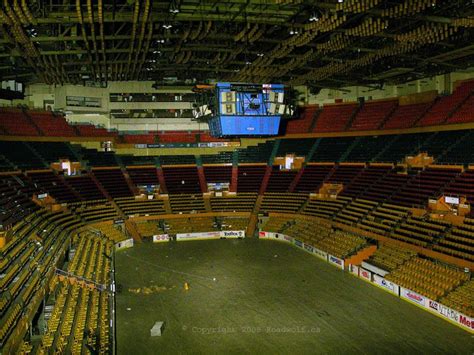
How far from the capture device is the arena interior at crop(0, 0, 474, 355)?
17.8 m

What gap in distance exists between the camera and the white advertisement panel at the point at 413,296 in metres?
19.9

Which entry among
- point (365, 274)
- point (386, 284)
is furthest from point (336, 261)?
point (386, 284)

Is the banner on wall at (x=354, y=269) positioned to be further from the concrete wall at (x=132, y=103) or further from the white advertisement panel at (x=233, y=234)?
the concrete wall at (x=132, y=103)

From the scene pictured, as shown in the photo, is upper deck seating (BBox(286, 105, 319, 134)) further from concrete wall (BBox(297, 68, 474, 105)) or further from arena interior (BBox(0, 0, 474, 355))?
concrete wall (BBox(297, 68, 474, 105))

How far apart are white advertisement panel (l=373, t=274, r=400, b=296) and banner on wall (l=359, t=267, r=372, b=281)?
1.39 ft

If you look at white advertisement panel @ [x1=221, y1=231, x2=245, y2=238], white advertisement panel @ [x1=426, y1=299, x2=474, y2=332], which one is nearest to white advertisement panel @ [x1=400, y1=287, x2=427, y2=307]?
white advertisement panel @ [x1=426, y1=299, x2=474, y2=332]

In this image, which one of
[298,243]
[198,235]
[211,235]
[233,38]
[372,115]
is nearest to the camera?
[233,38]

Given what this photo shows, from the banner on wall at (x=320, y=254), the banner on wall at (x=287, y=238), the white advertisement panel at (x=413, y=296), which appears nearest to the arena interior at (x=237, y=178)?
the white advertisement panel at (x=413, y=296)

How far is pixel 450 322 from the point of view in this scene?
18.2m

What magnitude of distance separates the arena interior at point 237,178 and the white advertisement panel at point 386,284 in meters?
0.09

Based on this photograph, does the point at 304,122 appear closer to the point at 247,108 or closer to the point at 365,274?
the point at 247,108

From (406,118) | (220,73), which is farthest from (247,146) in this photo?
(406,118)

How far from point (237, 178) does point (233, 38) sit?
20.3 metres

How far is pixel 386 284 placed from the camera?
73.4ft
